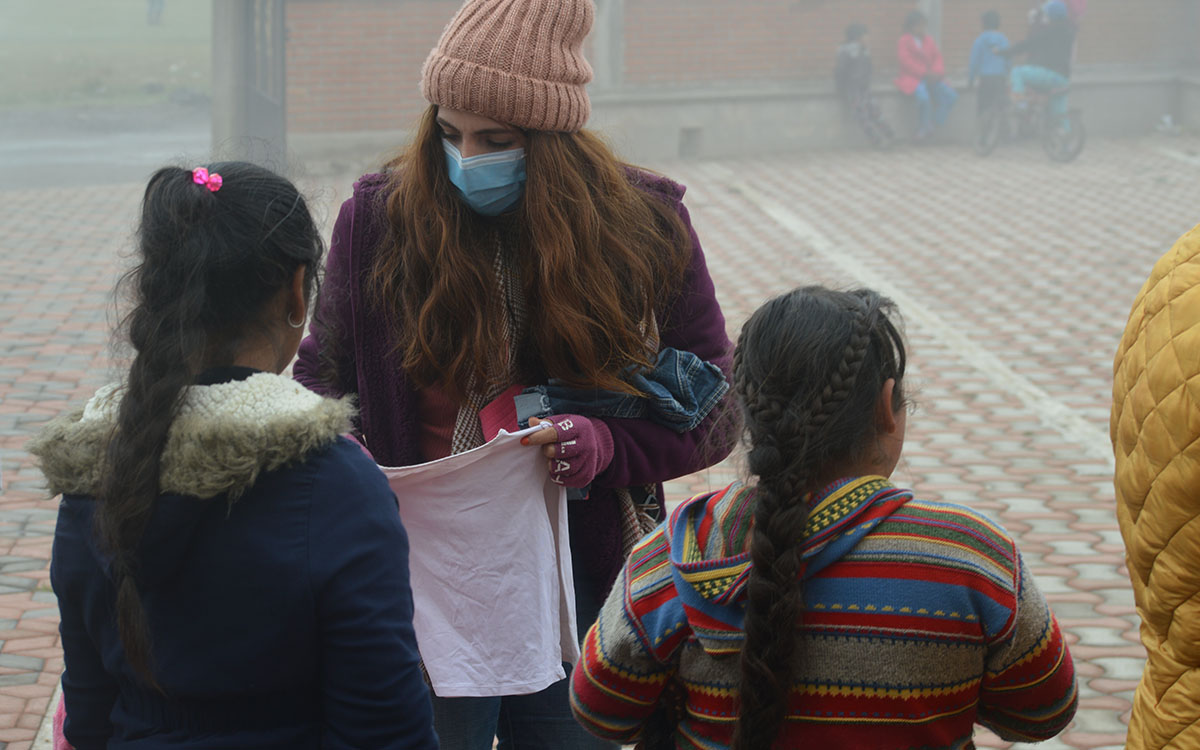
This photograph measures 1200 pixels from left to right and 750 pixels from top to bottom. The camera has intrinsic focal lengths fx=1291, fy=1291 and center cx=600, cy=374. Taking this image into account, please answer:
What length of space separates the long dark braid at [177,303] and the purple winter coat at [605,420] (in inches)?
24.1

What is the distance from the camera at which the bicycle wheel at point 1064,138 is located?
16.8 metres

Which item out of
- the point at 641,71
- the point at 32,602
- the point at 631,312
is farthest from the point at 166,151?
the point at 631,312

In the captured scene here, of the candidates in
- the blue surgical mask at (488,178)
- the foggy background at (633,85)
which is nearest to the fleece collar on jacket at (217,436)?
the blue surgical mask at (488,178)

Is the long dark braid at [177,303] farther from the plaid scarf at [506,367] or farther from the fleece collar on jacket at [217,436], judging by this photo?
the plaid scarf at [506,367]

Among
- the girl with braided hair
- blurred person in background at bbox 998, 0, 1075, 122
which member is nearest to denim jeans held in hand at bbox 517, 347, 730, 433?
the girl with braided hair

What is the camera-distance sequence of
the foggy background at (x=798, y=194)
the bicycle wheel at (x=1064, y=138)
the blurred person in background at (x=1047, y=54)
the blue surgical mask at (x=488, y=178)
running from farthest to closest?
the blurred person in background at (x=1047, y=54)
the bicycle wheel at (x=1064, y=138)
the foggy background at (x=798, y=194)
the blue surgical mask at (x=488, y=178)

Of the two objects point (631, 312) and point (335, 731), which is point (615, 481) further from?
point (335, 731)

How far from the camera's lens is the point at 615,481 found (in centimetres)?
238

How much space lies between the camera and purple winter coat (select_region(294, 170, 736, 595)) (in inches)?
93.7

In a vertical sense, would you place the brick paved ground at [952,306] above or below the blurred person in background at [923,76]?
below

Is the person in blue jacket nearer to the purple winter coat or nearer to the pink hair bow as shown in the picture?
the pink hair bow

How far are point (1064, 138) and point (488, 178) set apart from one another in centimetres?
1587

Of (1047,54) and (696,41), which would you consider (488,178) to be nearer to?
(696,41)

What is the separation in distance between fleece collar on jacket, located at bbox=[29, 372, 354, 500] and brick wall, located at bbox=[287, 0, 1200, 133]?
13984 millimetres
